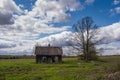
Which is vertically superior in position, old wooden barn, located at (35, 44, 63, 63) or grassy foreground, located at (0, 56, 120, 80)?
old wooden barn, located at (35, 44, 63, 63)

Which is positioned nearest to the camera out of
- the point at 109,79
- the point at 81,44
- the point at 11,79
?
the point at 109,79

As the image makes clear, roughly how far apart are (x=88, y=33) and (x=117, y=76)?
4386 cm

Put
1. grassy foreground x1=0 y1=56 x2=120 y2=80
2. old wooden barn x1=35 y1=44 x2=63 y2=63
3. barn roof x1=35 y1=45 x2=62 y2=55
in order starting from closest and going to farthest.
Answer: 1. grassy foreground x1=0 y1=56 x2=120 y2=80
2. old wooden barn x1=35 y1=44 x2=63 y2=63
3. barn roof x1=35 y1=45 x2=62 y2=55

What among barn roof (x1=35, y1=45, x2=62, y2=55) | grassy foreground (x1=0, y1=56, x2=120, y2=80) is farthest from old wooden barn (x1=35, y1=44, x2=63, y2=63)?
grassy foreground (x1=0, y1=56, x2=120, y2=80)

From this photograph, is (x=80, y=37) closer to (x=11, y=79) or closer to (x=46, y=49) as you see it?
(x=46, y=49)

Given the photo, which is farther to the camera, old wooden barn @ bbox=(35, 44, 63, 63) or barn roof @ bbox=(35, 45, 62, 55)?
barn roof @ bbox=(35, 45, 62, 55)

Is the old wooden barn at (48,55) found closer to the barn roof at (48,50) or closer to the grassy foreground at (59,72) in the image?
the barn roof at (48,50)

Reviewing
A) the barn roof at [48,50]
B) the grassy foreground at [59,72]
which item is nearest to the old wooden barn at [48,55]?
the barn roof at [48,50]

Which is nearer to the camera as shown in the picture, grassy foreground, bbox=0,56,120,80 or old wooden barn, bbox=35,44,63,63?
grassy foreground, bbox=0,56,120,80

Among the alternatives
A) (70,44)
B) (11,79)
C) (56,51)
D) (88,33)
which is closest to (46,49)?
(56,51)

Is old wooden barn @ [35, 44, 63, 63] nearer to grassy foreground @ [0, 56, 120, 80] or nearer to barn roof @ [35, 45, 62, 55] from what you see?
barn roof @ [35, 45, 62, 55]

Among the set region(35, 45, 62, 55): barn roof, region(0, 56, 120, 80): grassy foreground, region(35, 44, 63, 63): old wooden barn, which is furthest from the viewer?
region(35, 45, 62, 55): barn roof

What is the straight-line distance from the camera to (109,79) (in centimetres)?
2752

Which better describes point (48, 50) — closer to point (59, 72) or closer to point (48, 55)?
point (48, 55)
